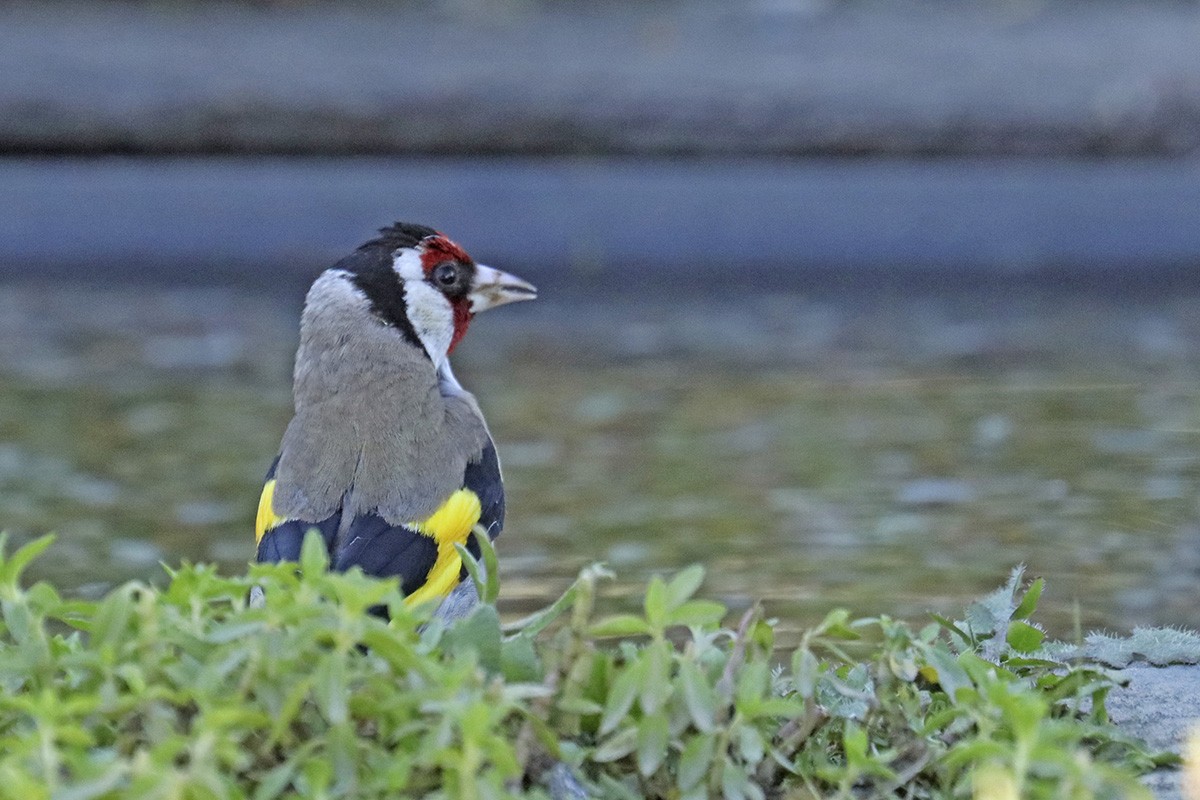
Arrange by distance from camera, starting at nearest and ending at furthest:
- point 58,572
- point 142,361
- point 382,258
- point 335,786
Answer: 1. point 335,786
2. point 382,258
3. point 58,572
4. point 142,361

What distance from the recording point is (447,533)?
117 inches

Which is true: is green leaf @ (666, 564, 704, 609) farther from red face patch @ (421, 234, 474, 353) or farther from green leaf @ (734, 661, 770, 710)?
red face patch @ (421, 234, 474, 353)

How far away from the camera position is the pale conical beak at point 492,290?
3.72 meters

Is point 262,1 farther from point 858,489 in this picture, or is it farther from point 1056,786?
point 1056,786

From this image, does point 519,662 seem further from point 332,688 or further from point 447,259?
point 447,259

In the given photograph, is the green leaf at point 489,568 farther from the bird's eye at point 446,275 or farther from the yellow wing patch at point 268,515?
the bird's eye at point 446,275

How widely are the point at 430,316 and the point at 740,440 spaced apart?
181 cm

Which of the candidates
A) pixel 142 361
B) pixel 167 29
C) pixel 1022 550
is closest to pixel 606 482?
pixel 1022 550

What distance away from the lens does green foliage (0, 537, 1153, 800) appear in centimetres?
180

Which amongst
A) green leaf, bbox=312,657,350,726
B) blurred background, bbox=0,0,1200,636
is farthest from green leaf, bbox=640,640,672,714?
blurred background, bbox=0,0,1200,636

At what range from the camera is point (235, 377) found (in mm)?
6141

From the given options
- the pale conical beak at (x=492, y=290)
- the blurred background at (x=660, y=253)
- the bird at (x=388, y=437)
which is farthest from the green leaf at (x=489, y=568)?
the blurred background at (x=660, y=253)

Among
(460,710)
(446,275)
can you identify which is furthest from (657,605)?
(446,275)

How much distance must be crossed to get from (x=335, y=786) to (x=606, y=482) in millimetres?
2886
